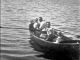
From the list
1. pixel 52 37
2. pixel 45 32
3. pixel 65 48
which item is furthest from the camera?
pixel 45 32

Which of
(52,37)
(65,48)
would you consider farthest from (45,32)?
(65,48)

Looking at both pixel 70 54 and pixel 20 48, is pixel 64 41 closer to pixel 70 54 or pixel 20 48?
pixel 70 54

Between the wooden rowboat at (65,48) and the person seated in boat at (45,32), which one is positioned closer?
the wooden rowboat at (65,48)

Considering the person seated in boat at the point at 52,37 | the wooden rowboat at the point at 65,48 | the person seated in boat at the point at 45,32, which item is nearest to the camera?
the wooden rowboat at the point at 65,48

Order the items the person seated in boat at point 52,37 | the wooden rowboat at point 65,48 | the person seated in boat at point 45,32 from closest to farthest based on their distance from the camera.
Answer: the wooden rowboat at point 65,48 → the person seated in boat at point 52,37 → the person seated in boat at point 45,32

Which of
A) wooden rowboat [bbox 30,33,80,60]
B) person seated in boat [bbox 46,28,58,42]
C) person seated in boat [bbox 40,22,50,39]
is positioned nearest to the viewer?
wooden rowboat [bbox 30,33,80,60]

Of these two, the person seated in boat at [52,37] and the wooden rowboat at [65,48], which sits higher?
the person seated in boat at [52,37]

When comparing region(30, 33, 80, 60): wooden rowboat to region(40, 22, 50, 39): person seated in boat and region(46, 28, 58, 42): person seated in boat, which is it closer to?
region(46, 28, 58, 42): person seated in boat

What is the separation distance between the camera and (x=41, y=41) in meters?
19.1

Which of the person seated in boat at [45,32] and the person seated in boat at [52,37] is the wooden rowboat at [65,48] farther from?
the person seated in boat at [45,32]

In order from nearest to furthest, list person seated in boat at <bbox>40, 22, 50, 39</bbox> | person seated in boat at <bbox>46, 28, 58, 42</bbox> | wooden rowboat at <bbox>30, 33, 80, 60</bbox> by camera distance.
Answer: wooden rowboat at <bbox>30, 33, 80, 60</bbox> → person seated in boat at <bbox>46, 28, 58, 42</bbox> → person seated in boat at <bbox>40, 22, 50, 39</bbox>

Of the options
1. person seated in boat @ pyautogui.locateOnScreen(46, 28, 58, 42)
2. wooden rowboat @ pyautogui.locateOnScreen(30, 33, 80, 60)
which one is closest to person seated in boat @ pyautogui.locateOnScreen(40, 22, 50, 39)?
person seated in boat @ pyautogui.locateOnScreen(46, 28, 58, 42)

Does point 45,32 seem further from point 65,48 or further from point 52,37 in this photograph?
point 65,48

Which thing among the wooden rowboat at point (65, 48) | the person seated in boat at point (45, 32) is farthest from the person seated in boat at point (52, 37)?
the person seated in boat at point (45, 32)
